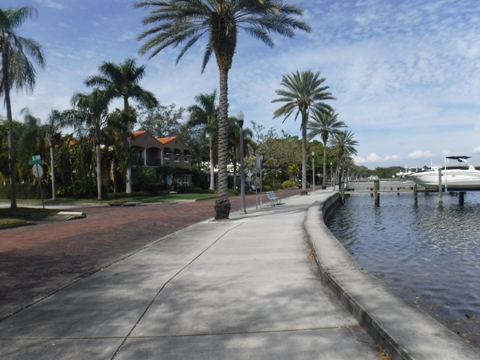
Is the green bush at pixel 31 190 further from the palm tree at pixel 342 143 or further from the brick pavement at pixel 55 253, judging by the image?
the palm tree at pixel 342 143

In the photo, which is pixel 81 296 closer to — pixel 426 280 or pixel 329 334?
pixel 329 334

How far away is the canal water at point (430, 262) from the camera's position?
6.71 meters

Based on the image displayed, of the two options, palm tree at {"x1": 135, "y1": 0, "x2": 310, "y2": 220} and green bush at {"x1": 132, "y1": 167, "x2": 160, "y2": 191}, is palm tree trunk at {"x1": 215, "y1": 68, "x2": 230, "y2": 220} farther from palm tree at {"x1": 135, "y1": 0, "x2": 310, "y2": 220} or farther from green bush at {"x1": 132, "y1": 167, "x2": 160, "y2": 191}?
green bush at {"x1": 132, "y1": 167, "x2": 160, "y2": 191}

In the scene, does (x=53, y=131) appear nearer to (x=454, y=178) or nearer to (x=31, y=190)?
(x=31, y=190)

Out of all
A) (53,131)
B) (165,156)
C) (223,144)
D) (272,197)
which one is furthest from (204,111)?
(223,144)

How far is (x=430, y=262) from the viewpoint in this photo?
426 inches

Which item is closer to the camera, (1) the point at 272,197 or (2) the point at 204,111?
(1) the point at 272,197

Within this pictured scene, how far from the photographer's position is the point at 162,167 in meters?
54.2

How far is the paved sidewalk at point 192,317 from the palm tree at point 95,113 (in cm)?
3209

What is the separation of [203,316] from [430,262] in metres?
7.83

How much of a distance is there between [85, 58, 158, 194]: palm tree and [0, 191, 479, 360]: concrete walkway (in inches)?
1381

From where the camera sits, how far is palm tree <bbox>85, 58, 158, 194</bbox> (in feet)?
133

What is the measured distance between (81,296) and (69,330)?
1.46 metres

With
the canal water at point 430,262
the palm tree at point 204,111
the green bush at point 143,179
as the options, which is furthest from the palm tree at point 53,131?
the canal water at point 430,262
